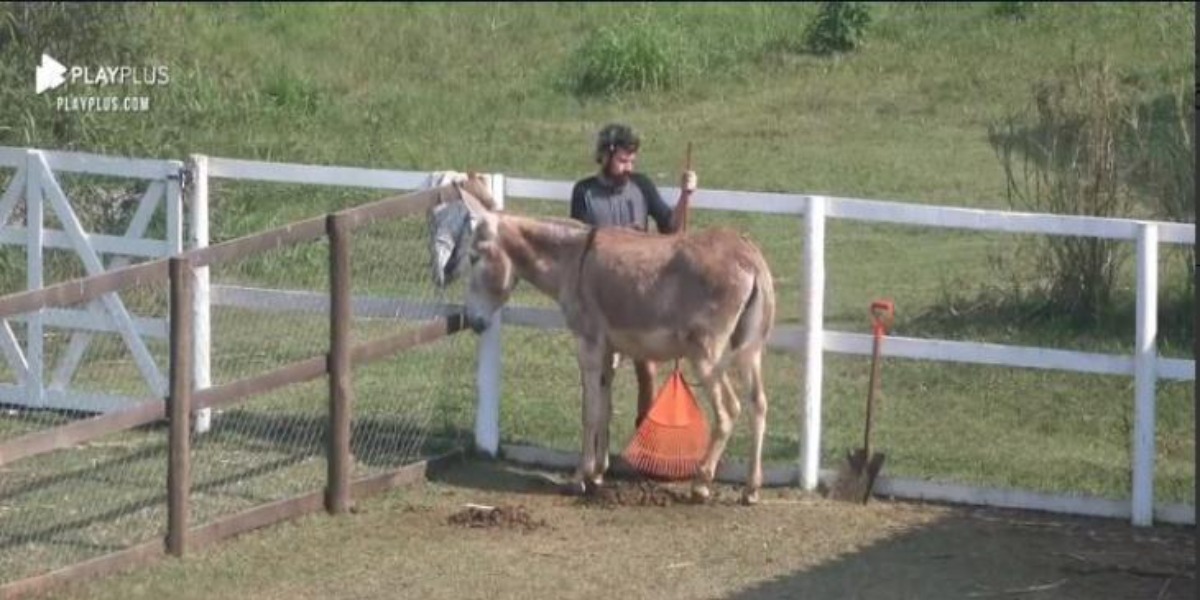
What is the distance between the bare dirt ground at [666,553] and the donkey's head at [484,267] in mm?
920

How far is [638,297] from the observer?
1160 centimetres

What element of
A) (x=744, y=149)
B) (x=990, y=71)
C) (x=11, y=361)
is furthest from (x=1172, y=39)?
(x=11, y=361)

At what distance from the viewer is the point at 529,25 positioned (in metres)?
25.3

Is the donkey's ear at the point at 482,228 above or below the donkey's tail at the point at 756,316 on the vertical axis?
above

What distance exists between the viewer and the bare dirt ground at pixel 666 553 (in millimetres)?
10273

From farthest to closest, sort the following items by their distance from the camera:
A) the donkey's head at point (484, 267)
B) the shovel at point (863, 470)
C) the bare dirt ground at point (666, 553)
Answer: the donkey's head at point (484, 267), the shovel at point (863, 470), the bare dirt ground at point (666, 553)

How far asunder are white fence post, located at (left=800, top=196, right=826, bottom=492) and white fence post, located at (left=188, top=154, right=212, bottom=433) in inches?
121

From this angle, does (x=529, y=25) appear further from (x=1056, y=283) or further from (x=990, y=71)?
(x=1056, y=283)

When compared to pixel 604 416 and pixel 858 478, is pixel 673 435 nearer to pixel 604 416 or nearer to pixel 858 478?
pixel 604 416

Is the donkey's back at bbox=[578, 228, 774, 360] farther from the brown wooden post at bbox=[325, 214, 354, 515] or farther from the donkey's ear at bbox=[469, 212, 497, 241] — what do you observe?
the brown wooden post at bbox=[325, 214, 354, 515]

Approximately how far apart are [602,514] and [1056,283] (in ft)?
15.2

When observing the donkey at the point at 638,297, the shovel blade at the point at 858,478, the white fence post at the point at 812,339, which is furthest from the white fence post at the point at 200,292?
the shovel blade at the point at 858,478

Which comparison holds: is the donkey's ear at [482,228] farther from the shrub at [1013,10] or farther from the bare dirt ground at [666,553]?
the shrub at [1013,10]

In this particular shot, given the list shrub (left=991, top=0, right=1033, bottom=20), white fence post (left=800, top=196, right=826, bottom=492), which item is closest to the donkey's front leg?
white fence post (left=800, top=196, right=826, bottom=492)
